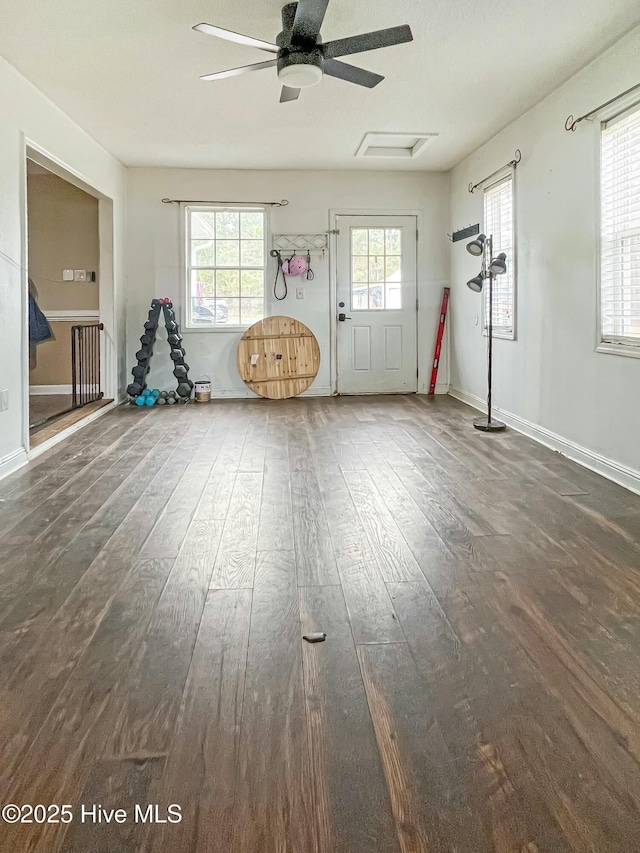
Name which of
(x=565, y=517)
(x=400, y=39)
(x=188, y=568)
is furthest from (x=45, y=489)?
(x=400, y=39)

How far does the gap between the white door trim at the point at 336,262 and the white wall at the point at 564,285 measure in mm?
1610

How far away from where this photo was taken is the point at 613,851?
1.25 m

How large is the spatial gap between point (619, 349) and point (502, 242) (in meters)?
2.48

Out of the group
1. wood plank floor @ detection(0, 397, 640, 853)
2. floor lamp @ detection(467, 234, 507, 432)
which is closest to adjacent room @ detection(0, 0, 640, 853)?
wood plank floor @ detection(0, 397, 640, 853)

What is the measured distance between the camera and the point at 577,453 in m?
4.67

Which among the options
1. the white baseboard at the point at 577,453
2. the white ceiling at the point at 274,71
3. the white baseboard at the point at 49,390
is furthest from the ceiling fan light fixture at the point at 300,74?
the white baseboard at the point at 49,390

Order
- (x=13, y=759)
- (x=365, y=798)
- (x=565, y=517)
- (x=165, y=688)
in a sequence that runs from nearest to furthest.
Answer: (x=365, y=798) < (x=13, y=759) < (x=165, y=688) < (x=565, y=517)

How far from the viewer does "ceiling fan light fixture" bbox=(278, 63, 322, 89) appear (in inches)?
148

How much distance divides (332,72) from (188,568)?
2988 mm

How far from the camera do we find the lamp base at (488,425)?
19.1 ft

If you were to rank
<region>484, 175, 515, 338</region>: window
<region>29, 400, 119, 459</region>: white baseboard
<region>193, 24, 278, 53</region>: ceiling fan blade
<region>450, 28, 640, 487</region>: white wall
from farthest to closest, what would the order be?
1. <region>484, 175, 515, 338</region>: window
2. <region>29, 400, 119, 459</region>: white baseboard
3. <region>450, 28, 640, 487</region>: white wall
4. <region>193, 24, 278, 53</region>: ceiling fan blade

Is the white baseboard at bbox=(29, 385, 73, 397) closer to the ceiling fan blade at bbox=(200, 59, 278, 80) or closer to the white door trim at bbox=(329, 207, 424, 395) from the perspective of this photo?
the white door trim at bbox=(329, 207, 424, 395)

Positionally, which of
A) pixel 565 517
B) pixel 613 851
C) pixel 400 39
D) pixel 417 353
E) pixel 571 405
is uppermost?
pixel 400 39

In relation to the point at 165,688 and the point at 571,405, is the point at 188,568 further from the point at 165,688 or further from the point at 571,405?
the point at 571,405
